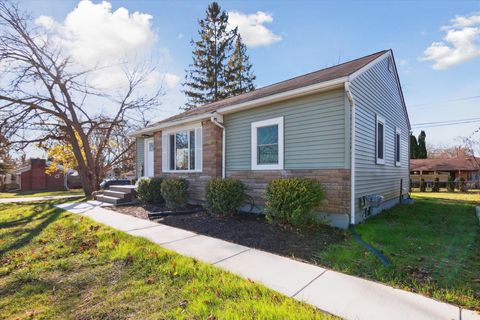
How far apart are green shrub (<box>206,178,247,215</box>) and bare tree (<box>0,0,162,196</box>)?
11431mm

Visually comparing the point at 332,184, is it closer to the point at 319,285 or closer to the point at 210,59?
the point at 319,285

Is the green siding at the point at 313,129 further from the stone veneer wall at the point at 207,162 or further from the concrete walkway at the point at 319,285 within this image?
the concrete walkway at the point at 319,285

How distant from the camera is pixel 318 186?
5.77 meters

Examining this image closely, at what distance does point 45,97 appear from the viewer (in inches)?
553

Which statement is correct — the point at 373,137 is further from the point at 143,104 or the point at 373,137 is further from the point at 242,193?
the point at 143,104

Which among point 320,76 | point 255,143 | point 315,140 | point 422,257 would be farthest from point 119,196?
point 422,257

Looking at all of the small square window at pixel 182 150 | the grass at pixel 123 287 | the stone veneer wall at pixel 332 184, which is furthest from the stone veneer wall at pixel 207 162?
the grass at pixel 123 287

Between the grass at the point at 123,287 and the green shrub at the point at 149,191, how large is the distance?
4398 mm

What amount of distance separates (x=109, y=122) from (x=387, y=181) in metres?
16.6

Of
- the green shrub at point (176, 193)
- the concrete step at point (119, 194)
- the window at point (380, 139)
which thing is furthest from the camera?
the concrete step at point (119, 194)

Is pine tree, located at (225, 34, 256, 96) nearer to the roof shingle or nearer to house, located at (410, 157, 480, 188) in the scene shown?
the roof shingle

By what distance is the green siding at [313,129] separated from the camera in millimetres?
5871

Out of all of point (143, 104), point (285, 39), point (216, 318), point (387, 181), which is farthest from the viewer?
point (143, 104)

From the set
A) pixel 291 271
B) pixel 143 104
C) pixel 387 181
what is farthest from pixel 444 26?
pixel 143 104
